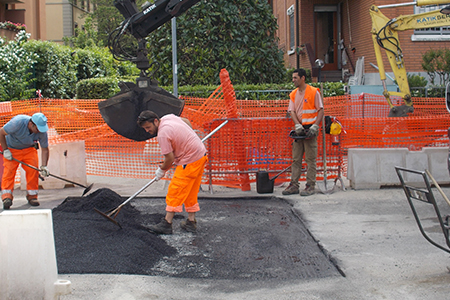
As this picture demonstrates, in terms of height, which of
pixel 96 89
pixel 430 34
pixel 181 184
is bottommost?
pixel 181 184

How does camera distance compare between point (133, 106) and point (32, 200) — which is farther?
point (32, 200)

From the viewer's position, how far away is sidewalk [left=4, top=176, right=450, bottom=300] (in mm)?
4031

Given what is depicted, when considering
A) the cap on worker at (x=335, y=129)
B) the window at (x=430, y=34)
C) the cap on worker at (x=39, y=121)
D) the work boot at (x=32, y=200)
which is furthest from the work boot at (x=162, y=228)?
the window at (x=430, y=34)

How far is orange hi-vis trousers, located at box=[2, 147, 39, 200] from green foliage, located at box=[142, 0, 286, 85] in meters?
7.34

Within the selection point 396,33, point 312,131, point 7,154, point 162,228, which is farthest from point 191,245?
point 396,33

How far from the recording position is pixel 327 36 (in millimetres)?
21406

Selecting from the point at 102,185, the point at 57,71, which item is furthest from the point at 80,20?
the point at 102,185

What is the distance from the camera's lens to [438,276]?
436 cm

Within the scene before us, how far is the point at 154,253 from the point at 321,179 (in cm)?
463

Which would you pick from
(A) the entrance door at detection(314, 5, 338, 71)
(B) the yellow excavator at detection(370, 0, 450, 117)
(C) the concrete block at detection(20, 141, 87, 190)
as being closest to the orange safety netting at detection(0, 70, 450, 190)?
(C) the concrete block at detection(20, 141, 87, 190)

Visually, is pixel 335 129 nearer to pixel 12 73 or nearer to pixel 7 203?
pixel 7 203

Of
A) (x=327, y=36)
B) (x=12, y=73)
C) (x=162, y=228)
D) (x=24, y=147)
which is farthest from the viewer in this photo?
(x=327, y=36)

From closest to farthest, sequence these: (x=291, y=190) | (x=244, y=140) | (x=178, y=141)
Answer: (x=178, y=141) → (x=291, y=190) → (x=244, y=140)

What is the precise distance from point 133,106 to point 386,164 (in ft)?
15.6
